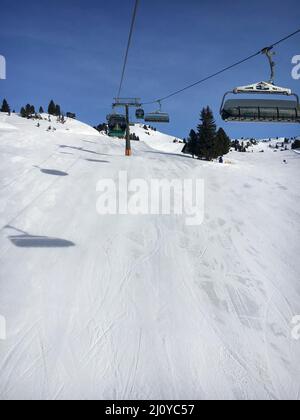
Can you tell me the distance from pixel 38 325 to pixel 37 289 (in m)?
1.32

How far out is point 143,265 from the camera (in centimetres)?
998

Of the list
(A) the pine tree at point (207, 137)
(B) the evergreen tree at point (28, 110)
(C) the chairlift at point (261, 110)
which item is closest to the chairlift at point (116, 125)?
(C) the chairlift at point (261, 110)

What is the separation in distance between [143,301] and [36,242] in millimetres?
4648

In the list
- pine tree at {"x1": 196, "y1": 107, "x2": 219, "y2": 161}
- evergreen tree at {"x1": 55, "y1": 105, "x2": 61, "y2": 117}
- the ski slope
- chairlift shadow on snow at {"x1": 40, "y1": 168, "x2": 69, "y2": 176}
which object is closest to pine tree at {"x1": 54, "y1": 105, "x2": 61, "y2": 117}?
evergreen tree at {"x1": 55, "y1": 105, "x2": 61, "y2": 117}

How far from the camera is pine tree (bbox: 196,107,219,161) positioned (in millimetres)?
48031

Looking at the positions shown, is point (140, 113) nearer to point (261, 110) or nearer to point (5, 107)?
point (261, 110)

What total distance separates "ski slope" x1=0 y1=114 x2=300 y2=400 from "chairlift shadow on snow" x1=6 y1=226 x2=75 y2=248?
36mm

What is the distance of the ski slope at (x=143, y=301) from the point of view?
6.48 metres

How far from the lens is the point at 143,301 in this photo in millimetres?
8461

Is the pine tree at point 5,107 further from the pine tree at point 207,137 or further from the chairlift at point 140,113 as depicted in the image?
the chairlift at point 140,113

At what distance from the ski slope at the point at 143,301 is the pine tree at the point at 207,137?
33.9 metres

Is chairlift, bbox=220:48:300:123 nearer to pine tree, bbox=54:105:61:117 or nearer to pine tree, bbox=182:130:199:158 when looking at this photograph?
pine tree, bbox=182:130:199:158
